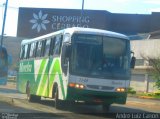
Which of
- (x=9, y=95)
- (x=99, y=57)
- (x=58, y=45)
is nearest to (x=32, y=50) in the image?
(x=58, y=45)

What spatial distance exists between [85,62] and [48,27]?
73.9 metres

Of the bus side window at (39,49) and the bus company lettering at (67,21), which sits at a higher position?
the bus company lettering at (67,21)

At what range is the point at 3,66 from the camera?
35.9 metres

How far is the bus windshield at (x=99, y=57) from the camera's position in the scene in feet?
63.3

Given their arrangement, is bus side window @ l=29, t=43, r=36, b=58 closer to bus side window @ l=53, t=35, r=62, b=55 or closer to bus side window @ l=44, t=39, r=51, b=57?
bus side window @ l=44, t=39, r=51, b=57

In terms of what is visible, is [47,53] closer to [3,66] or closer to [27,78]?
[27,78]

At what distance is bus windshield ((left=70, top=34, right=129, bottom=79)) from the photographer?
19.3 meters

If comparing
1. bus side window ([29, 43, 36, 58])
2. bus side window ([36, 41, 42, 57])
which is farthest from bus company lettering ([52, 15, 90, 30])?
bus side window ([36, 41, 42, 57])

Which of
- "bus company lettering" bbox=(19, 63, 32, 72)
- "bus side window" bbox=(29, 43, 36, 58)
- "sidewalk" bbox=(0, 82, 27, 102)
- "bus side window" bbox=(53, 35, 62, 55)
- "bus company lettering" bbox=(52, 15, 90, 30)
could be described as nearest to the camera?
"bus side window" bbox=(53, 35, 62, 55)

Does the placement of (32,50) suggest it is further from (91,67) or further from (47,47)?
(91,67)

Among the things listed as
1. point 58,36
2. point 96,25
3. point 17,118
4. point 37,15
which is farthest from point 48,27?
point 17,118

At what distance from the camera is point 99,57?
19.5 meters

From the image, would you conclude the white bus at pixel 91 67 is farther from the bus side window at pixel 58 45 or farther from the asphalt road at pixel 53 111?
the asphalt road at pixel 53 111

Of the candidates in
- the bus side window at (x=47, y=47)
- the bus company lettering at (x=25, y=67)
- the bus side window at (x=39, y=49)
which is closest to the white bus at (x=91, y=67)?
the bus side window at (x=47, y=47)
